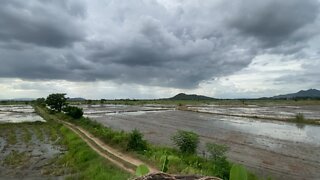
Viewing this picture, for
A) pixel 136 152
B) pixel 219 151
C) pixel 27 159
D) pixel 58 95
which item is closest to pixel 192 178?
pixel 219 151

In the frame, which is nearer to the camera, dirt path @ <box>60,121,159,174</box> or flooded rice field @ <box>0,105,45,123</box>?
dirt path @ <box>60,121,159,174</box>

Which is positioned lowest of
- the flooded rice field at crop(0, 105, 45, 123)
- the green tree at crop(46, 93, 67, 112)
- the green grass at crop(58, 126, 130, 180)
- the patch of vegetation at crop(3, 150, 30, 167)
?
the patch of vegetation at crop(3, 150, 30, 167)

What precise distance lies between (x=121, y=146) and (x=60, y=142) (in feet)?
26.0

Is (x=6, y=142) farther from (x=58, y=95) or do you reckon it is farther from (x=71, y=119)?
(x=58, y=95)

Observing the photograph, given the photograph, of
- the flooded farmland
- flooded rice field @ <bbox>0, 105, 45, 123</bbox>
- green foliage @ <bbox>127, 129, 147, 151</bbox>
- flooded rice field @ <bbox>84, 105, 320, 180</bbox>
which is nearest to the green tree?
flooded rice field @ <bbox>0, 105, 45, 123</bbox>

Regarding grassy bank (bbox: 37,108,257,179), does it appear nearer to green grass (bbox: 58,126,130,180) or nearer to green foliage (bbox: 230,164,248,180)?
green grass (bbox: 58,126,130,180)

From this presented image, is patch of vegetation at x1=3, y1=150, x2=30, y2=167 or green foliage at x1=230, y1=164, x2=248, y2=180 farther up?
green foliage at x1=230, y1=164, x2=248, y2=180

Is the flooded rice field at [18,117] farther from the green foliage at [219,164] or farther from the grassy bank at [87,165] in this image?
the green foliage at [219,164]

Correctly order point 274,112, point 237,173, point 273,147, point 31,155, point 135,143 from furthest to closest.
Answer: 1. point 274,112
2. point 273,147
3. point 31,155
4. point 135,143
5. point 237,173

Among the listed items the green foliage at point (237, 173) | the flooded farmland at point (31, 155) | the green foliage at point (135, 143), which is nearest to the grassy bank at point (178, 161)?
the green foliage at point (135, 143)

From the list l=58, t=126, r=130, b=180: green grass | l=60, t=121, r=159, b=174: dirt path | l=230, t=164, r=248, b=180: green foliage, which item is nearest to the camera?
l=230, t=164, r=248, b=180: green foliage

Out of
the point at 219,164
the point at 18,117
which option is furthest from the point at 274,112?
the point at 219,164

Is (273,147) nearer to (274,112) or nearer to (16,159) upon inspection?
(16,159)

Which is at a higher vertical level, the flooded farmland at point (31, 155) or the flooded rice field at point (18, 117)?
the flooded rice field at point (18, 117)
